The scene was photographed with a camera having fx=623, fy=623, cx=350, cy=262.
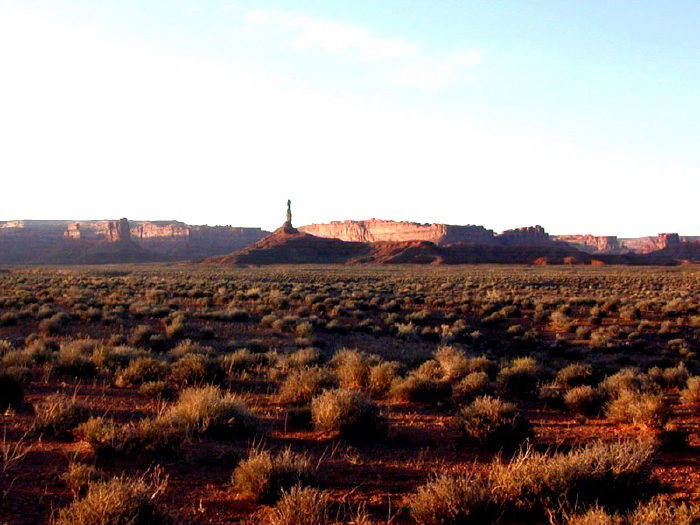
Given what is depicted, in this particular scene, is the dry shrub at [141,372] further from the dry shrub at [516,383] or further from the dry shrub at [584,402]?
the dry shrub at [584,402]

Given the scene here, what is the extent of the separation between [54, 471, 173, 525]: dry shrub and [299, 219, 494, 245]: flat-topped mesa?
14181 cm

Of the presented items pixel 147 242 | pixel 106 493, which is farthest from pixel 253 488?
pixel 147 242

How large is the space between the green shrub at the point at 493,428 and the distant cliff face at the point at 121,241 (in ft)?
426

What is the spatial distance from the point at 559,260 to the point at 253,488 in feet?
360

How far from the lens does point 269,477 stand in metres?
5.42

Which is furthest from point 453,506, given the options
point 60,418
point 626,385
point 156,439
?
point 626,385

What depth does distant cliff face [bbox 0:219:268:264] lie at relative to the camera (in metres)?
136

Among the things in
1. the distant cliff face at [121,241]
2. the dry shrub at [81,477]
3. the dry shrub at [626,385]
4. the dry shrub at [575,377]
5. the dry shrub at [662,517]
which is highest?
the distant cliff face at [121,241]

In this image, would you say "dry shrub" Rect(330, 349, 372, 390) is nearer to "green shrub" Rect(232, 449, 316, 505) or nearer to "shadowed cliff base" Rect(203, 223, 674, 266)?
"green shrub" Rect(232, 449, 316, 505)

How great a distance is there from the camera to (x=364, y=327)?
21.1 meters

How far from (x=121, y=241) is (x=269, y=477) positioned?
486 feet

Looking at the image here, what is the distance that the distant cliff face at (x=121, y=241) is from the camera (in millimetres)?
136125

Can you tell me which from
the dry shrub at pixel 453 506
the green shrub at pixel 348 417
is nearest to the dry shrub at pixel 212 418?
the green shrub at pixel 348 417

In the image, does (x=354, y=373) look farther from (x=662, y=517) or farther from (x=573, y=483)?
(x=662, y=517)
